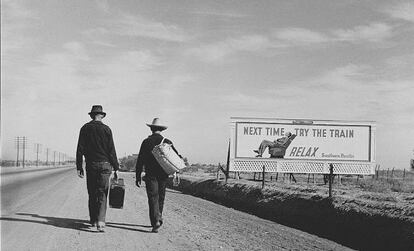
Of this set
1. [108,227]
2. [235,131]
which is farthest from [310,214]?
[235,131]

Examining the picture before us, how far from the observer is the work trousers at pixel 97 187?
8.32 m

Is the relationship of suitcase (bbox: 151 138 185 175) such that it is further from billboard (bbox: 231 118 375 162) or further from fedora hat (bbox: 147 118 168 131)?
billboard (bbox: 231 118 375 162)

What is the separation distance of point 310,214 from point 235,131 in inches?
713

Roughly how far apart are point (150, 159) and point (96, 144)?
1.02m

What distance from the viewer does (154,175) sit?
8.88m

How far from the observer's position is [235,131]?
3219 centimetres

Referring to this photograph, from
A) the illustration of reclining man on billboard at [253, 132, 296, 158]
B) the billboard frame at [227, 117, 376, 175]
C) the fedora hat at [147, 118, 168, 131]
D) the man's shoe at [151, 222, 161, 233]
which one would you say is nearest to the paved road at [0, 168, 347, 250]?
the man's shoe at [151, 222, 161, 233]

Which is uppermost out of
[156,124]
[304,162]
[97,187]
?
[156,124]

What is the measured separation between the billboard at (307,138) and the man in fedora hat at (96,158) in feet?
77.0

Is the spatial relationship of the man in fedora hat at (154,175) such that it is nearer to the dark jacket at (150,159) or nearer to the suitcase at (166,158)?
the dark jacket at (150,159)

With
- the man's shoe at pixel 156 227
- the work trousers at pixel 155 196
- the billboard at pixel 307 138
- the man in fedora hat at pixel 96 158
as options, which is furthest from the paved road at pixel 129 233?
the billboard at pixel 307 138

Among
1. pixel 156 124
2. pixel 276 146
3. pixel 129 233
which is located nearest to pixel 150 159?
pixel 156 124

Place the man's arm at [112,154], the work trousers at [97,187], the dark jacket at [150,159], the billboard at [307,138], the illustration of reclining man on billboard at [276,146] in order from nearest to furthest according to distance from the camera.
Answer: the work trousers at [97,187] < the man's arm at [112,154] < the dark jacket at [150,159] < the illustration of reclining man on billboard at [276,146] < the billboard at [307,138]

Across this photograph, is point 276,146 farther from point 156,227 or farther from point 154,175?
point 156,227
